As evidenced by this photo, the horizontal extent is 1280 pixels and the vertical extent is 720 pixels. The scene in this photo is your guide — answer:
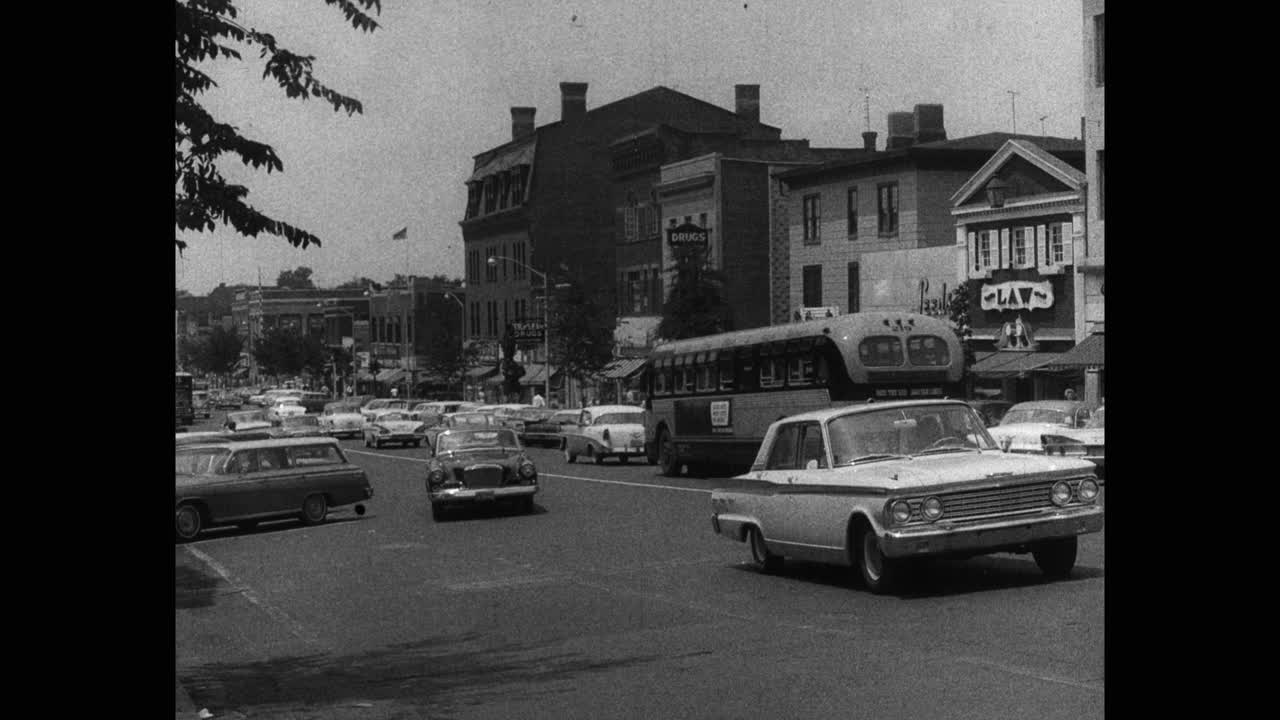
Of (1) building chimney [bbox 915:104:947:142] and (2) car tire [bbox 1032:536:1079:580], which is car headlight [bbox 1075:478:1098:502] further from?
(1) building chimney [bbox 915:104:947:142]

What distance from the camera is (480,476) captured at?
26.4 m

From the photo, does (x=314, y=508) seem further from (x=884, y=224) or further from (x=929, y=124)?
(x=929, y=124)

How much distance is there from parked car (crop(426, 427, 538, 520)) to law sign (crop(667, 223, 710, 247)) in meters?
41.1

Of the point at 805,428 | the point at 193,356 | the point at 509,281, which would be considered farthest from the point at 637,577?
the point at 193,356

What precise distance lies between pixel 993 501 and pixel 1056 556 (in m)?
1.18

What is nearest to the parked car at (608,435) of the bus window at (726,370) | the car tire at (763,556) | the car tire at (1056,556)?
the bus window at (726,370)

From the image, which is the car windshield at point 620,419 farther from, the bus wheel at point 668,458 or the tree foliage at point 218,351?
the tree foliage at point 218,351

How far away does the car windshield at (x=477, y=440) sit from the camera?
88.3 ft

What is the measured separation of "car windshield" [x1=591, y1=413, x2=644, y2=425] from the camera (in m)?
44.4

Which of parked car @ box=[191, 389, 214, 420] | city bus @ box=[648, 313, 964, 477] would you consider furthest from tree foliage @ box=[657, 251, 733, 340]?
parked car @ box=[191, 389, 214, 420]

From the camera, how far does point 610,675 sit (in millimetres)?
11117

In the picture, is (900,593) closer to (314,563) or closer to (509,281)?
(314,563)

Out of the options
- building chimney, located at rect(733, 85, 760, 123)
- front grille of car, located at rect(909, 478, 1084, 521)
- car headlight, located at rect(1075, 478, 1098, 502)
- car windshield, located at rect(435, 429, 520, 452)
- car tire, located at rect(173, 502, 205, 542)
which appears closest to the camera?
front grille of car, located at rect(909, 478, 1084, 521)

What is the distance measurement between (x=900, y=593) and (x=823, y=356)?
690 inches
